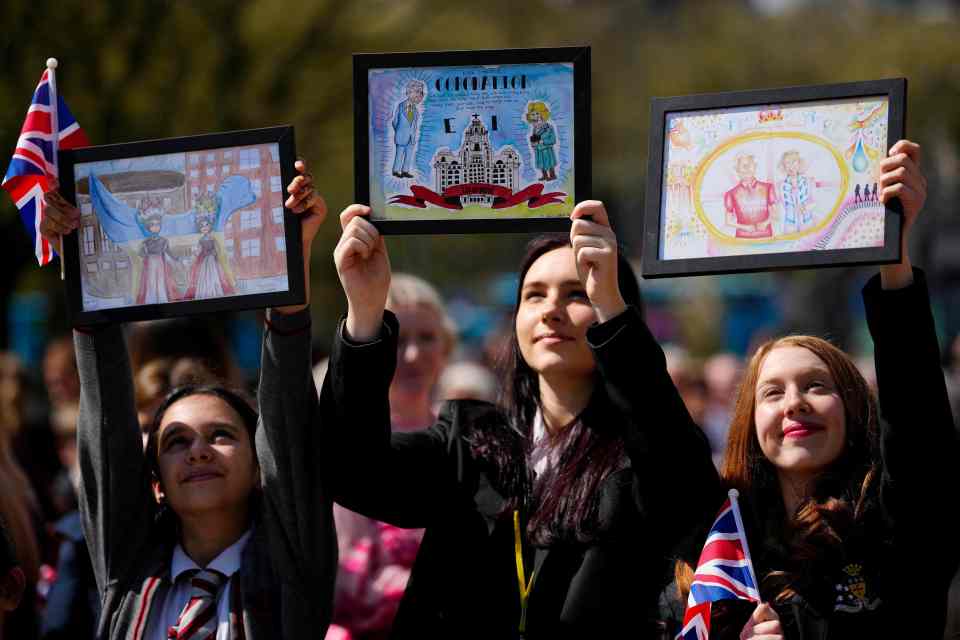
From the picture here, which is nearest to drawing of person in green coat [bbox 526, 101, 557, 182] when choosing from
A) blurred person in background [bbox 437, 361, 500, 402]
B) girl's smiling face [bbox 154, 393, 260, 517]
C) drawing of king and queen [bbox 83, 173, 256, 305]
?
drawing of king and queen [bbox 83, 173, 256, 305]

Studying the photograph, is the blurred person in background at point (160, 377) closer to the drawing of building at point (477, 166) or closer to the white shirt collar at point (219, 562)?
the white shirt collar at point (219, 562)

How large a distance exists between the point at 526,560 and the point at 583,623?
0.75 feet

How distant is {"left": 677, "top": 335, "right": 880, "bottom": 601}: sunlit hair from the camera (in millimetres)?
3275

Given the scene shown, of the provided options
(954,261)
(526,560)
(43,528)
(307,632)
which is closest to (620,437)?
(526,560)

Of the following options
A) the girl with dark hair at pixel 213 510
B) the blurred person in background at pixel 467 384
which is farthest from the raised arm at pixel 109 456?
the blurred person in background at pixel 467 384

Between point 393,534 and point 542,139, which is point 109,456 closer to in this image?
point 393,534

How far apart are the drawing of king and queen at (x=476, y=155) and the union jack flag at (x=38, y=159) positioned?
2.86ft

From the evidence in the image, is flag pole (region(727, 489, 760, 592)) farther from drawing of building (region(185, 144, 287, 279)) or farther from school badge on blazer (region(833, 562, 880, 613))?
drawing of building (region(185, 144, 287, 279))

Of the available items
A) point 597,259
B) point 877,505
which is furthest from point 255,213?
point 877,505

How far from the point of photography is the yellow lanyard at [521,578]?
10.9ft

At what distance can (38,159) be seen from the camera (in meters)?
3.62

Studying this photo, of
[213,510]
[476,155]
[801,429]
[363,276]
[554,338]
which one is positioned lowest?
[213,510]

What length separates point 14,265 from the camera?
46.2ft

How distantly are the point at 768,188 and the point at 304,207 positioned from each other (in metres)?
1.20
